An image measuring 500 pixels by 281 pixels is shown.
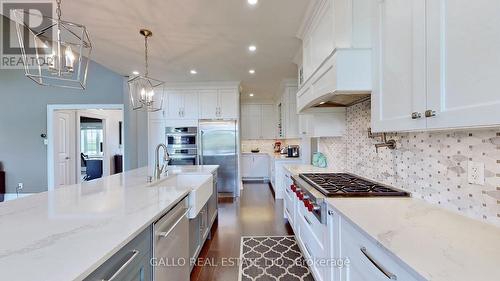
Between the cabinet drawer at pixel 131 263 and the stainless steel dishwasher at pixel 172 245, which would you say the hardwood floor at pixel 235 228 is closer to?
the stainless steel dishwasher at pixel 172 245

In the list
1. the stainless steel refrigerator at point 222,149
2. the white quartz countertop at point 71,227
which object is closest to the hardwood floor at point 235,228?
the stainless steel refrigerator at point 222,149

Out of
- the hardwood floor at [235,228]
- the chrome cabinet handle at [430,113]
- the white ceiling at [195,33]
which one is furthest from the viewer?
the white ceiling at [195,33]

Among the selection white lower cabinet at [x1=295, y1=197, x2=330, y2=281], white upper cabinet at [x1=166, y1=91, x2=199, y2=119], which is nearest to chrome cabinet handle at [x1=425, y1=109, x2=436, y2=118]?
white lower cabinet at [x1=295, y1=197, x2=330, y2=281]

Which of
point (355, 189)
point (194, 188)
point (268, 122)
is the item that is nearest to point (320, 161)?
point (355, 189)

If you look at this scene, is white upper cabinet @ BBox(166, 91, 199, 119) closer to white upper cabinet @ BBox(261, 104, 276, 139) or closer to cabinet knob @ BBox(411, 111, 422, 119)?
white upper cabinet @ BBox(261, 104, 276, 139)

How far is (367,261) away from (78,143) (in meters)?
7.14

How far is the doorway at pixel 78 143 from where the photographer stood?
5.10 metres

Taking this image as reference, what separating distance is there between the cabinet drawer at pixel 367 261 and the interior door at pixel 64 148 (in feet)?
20.2

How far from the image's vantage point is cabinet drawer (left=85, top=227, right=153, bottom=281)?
0.86 metres

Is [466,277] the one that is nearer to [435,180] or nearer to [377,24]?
[435,180]

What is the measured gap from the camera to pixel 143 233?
1.16 meters

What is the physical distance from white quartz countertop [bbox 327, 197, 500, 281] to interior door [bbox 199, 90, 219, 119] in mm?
4313

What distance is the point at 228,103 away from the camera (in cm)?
538

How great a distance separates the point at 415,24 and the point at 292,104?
13.3 ft
